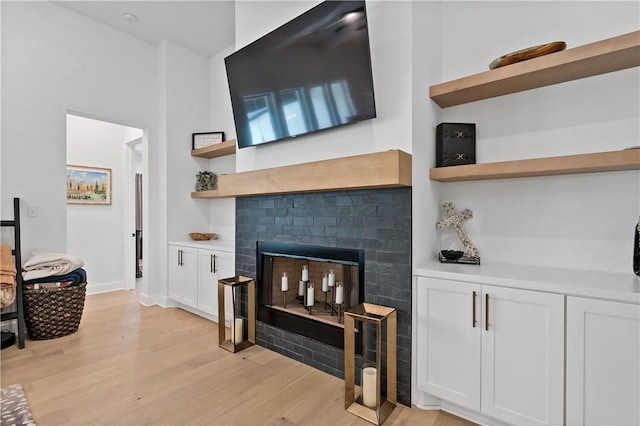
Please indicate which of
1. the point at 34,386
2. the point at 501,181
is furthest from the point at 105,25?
the point at 501,181

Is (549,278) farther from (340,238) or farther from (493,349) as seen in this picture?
(340,238)

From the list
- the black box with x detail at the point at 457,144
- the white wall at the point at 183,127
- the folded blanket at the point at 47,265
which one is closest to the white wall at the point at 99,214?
the white wall at the point at 183,127

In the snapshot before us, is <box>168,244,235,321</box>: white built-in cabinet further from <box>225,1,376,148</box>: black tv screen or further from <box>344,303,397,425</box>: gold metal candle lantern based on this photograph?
<box>344,303,397,425</box>: gold metal candle lantern

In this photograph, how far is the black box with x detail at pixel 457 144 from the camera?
1.98 m

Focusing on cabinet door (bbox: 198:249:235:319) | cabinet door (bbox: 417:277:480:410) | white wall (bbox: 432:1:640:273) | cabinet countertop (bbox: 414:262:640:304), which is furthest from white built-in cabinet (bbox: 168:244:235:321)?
white wall (bbox: 432:1:640:273)

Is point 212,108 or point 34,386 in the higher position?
point 212,108

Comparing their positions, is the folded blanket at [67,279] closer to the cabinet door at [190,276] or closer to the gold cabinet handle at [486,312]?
the cabinet door at [190,276]

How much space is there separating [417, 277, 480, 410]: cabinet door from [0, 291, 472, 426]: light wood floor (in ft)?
0.56

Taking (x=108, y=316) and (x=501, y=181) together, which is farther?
(x=108, y=316)

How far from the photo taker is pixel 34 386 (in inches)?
77.7

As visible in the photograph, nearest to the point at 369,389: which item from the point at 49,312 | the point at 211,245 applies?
the point at 211,245

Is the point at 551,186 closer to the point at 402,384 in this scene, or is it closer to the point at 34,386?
the point at 402,384

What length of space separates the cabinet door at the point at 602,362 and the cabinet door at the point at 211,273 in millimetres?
2419

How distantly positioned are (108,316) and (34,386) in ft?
4.62
